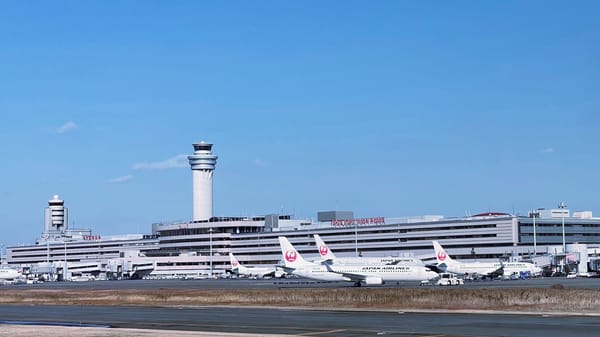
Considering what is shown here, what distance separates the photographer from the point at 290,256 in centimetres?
13125

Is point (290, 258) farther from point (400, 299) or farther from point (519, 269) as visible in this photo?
point (400, 299)

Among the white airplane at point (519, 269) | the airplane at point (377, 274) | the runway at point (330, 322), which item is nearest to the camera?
the runway at point (330, 322)

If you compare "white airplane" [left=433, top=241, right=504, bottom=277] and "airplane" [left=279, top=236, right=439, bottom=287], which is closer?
"airplane" [left=279, top=236, right=439, bottom=287]

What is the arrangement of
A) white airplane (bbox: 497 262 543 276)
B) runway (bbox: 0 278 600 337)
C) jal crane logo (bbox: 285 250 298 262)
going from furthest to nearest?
white airplane (bbox: 497 262 543 276) < jal crane logo (bbox: 285 250 298 262) < runway (bbox: 0 278 600 337)

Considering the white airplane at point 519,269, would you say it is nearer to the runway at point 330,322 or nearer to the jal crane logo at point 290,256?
the jal crane logo at point 290,256

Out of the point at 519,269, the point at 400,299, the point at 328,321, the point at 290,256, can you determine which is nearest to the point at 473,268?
the point at 519,269

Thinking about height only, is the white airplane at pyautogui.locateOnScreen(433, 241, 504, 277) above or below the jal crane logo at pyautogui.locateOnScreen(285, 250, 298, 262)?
below

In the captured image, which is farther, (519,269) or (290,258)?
(519,269)

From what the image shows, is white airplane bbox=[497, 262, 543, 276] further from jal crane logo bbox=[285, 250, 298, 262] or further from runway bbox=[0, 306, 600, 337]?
runway bbox=[0, 306, 600, 337]

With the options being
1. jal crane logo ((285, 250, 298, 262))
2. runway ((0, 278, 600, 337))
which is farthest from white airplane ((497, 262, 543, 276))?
runway ((0, 278, 600, 337))

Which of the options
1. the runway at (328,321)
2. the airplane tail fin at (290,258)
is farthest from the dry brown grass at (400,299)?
the airplane tail fin at (290,258)

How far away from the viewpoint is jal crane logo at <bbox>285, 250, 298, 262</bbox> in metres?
130

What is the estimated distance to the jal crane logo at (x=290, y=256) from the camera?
130500 mm

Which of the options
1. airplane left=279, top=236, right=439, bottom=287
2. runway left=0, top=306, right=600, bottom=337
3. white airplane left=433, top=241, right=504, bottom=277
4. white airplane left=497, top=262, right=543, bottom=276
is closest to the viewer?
runway left=0, top=306, right=600, bottom=337
